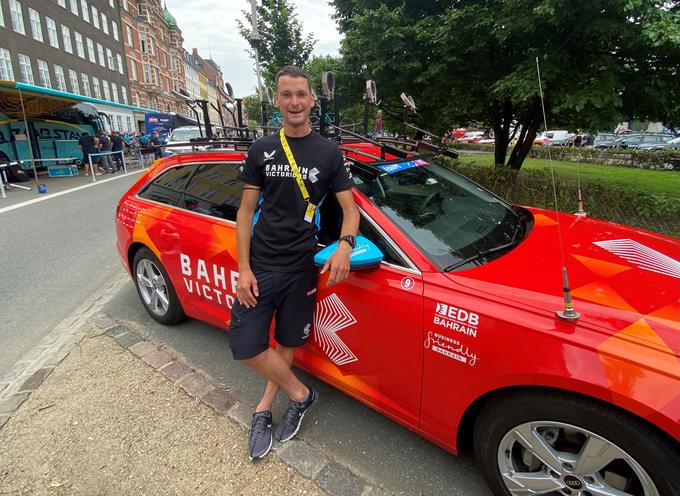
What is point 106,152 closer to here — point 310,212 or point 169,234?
point 169,234

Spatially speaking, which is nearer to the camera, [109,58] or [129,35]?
[109,58]

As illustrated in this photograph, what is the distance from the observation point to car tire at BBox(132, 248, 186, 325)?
341 cm

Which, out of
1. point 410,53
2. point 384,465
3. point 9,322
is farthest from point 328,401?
point 410,53

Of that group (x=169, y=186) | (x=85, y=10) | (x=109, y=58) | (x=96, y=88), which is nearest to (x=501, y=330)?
(x=169, y=186)

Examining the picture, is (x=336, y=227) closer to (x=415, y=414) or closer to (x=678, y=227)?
(x=415, y=414)

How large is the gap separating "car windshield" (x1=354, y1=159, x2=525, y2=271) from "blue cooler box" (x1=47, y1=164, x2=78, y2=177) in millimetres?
17671

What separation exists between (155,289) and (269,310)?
6.33 feet

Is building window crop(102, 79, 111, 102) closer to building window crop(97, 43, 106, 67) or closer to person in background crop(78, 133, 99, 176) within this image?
building window crop(97, 43, 106, 67)

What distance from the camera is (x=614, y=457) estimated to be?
4.87ft

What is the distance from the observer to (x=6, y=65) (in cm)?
2658

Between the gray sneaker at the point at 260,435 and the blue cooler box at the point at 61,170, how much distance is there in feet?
58.0

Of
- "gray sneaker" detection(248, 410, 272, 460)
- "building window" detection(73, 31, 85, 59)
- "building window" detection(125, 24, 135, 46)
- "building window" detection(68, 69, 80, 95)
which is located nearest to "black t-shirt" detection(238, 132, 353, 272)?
"gray sneaker" detection(248, 410, 272, 460)

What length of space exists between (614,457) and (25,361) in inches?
152

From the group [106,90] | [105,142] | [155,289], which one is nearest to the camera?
[155,289]
